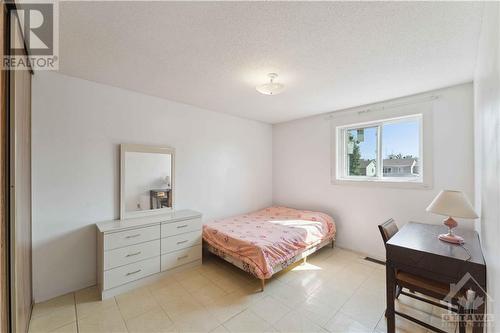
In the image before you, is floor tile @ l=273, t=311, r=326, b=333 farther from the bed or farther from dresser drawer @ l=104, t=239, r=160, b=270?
dresser drawer @ l=104, t=239, r=160, b=270

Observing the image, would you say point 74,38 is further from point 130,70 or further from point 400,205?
point 400,205

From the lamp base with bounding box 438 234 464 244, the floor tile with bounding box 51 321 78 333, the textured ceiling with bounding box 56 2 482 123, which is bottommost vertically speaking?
the floor tile with bounding box 51 321 78 333

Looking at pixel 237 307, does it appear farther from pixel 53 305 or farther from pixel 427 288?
pixel 53 305

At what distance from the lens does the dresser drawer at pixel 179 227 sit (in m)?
2.55

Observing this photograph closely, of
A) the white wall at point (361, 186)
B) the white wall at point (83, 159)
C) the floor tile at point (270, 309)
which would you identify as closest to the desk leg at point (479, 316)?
the floor tile at point (270, 309)

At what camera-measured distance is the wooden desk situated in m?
1.36

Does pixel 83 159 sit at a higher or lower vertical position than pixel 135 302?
higher

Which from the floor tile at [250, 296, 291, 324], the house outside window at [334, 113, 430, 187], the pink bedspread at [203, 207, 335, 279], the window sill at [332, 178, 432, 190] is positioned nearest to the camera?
the floor tile at [250, 296, 291, 324]

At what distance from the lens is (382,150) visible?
126 inches

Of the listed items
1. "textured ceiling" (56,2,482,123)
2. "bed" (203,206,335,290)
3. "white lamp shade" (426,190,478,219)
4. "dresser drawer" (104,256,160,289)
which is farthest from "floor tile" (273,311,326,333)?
"textured ceiling" (56,2,482,123)

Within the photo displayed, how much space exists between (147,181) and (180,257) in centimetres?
109

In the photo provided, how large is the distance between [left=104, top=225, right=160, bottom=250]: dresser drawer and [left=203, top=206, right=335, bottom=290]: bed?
0.75 metres

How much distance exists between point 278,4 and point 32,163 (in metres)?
2.60

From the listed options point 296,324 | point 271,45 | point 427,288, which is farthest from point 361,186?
point 271,45
